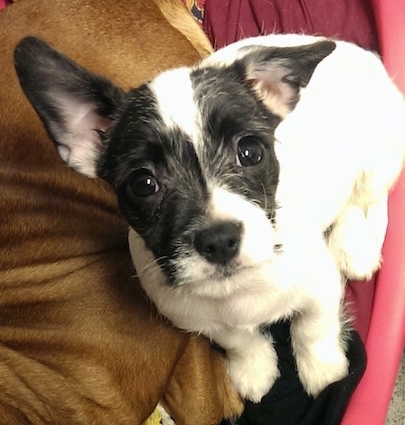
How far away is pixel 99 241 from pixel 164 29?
65 centimetres

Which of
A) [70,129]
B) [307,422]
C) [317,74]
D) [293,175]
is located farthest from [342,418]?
[70,129]

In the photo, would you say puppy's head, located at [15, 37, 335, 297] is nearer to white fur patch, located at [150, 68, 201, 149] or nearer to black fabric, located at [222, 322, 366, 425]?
white fur patch, located at [150, 68, 201, 149]

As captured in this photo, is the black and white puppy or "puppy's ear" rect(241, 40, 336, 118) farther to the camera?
"puppy's ear" rect(241, 40, 336, 118)

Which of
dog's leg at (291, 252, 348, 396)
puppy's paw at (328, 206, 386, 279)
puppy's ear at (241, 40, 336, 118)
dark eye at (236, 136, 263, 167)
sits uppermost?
puppy's ear at (241, 40, 336, 118)

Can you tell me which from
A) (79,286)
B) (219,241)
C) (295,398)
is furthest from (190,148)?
(295,398)

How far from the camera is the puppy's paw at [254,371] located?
5.85 ft

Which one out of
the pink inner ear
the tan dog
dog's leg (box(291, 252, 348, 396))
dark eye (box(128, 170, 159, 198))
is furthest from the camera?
dog's leg (box(291, 252, 348, 396))

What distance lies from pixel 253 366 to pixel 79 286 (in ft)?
1.57

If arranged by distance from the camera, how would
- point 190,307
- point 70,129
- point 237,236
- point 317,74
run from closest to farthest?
point 237,236, point 70,129, point 190,307, point 317,74

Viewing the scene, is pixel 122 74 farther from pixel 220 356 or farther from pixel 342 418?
pixel 342 418

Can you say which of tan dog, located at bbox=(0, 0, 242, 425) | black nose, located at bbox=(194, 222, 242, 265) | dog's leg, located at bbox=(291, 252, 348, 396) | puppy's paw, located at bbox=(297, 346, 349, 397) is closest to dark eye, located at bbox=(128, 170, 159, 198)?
black nose, located at bbox=(194, 222, 242, 265)

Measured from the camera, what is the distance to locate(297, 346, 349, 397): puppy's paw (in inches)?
69.4

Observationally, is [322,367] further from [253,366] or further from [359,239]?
[359,239]

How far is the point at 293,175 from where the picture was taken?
A: 62.4 inches
